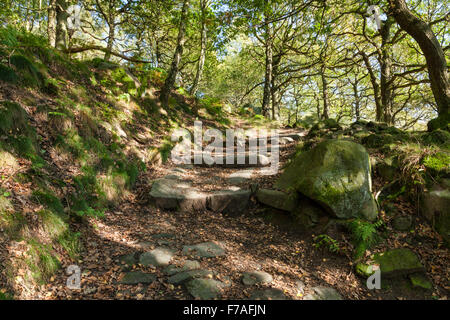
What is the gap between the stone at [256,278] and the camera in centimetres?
341

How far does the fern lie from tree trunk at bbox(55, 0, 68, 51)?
983 centimetres

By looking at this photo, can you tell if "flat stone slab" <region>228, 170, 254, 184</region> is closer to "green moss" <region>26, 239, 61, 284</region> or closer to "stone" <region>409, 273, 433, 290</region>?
"stone" <region>409, 273, 433, 290</region>

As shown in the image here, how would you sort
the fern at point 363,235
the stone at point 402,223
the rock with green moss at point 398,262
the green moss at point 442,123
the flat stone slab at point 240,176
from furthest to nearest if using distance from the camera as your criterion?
the flat stone slab at point 240,176 → the green moss at point 442,123 → the stone at point 402,223 → the fern at point 363,235 → the rock with green moss at point 398,262

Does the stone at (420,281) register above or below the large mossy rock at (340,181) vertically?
below

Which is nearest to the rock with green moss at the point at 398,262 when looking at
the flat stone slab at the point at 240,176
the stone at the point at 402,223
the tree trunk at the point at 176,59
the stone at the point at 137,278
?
the stone at the point at 402,223

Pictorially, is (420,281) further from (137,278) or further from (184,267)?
(137,278)

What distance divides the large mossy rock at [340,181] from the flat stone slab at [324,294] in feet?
4.68

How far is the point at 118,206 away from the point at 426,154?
257 inches

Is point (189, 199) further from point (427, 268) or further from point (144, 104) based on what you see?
point (144, 104)

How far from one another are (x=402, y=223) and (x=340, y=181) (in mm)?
1322

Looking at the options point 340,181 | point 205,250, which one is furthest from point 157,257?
point 340,181

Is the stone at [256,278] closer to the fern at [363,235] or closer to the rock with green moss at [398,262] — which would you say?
the fern at [363,235]

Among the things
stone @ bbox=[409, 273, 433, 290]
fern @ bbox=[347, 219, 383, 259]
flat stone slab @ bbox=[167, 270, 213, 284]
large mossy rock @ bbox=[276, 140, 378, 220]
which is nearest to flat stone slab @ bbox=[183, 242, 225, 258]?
flat stone slab @ bbox=[167, 270, 213, 284]
